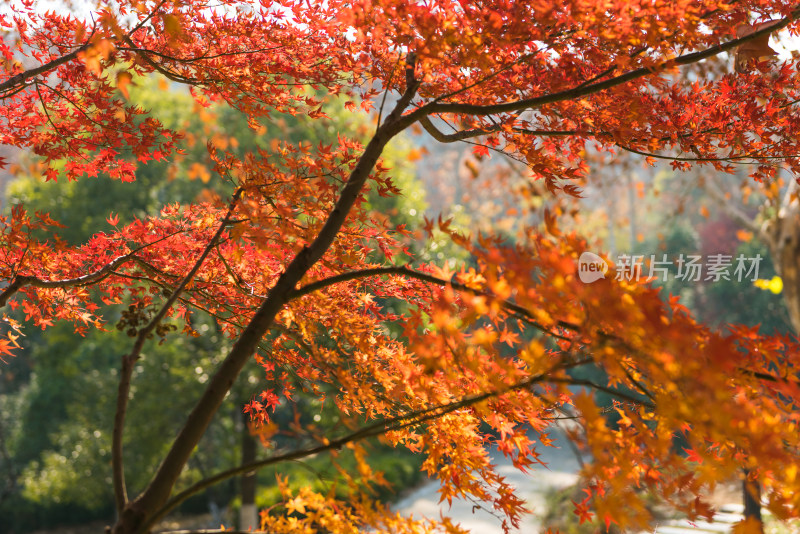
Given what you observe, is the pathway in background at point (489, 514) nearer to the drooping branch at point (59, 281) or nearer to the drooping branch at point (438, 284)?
the drooping branch at point (59, 281)

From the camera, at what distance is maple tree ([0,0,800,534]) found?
120 centimetres

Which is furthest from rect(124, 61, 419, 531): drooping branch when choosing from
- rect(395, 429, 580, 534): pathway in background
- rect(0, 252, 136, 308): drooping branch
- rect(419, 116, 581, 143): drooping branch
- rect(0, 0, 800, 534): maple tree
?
rect(395, 429, 580, 534): pathway in background

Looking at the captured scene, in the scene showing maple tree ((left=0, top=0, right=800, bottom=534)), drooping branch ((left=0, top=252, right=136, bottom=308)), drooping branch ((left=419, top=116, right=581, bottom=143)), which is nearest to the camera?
maple tree ((left=0, top=0, right=800, bottom=534))

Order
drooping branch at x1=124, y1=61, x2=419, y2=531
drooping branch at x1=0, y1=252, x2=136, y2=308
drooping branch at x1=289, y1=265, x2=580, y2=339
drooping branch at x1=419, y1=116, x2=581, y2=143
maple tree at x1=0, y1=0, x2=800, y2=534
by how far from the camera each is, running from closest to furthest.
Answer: maple tree at x1=0, y1=0, x2=800, y2=534, drooping branch at x1=289, y1=265, x2=580, y2=339, drooping branch at x1=124, y1=61, x2=419, y2=531, drooping branch at x1=419, y1=116, x2=581, y2=143, drooping branch at x1=0, y1=252, x2=136, y2=308

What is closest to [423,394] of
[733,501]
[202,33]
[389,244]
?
[389,244]

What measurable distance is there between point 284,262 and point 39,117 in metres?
1.25

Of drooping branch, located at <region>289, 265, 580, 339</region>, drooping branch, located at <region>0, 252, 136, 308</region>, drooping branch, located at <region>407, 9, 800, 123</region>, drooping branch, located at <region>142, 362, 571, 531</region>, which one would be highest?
drooping branch, located at <region>407, 9, 800, 123</region>

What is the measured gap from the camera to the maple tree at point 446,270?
1.20 m

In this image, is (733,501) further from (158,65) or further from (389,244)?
(158,65)

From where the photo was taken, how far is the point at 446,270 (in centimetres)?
146

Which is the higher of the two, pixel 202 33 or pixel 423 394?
pixel 202 33

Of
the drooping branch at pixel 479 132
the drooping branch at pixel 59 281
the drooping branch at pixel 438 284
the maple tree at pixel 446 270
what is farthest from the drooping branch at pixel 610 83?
the drooping branch at pixel 59 281

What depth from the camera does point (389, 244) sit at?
2092 mm

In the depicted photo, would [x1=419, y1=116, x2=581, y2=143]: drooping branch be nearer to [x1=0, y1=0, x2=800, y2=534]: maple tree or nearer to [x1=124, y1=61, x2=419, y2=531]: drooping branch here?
[x1=0, y1=0, x2=800, y2=534]: maple tree
